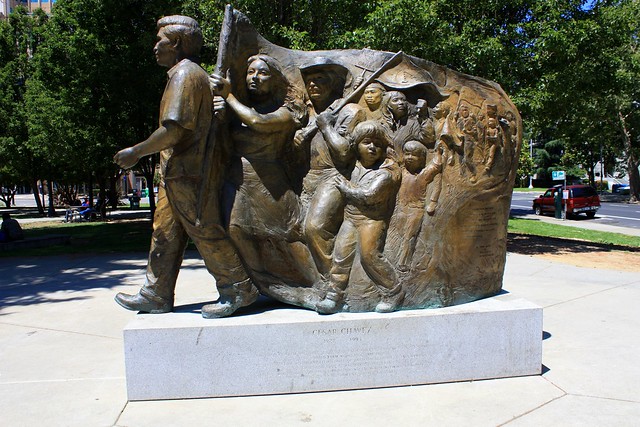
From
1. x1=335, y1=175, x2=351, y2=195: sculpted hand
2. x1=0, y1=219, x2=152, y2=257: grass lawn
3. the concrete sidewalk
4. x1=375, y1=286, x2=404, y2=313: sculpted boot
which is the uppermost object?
x1=335, y1=175, x2=351, y2=195: sculpted hand

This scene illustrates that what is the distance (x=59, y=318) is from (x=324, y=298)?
4008 mm

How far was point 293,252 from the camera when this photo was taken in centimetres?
449

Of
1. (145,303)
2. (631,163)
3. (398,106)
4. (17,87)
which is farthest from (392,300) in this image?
(631,163)

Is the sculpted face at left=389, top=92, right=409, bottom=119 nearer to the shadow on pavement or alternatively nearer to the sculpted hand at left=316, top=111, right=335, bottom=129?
the sculpted hand at left=316, top=111, right=335, bottom=129

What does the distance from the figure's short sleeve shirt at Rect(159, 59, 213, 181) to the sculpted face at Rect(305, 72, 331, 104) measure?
0.95m

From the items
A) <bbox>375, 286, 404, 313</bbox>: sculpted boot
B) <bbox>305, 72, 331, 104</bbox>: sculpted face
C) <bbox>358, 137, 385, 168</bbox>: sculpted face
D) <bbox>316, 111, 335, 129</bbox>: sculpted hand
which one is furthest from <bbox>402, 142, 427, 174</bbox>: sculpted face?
<bbox>375, 286, 404, 313</bbox>: sculpted boot

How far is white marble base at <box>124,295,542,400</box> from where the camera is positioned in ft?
13.2

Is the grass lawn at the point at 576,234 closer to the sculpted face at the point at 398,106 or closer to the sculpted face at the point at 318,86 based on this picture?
the sculpted face at the point at 398,106

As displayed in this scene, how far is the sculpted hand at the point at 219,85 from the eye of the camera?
416cm

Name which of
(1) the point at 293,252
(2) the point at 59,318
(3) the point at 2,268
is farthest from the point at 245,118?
(3) the point at 2,268

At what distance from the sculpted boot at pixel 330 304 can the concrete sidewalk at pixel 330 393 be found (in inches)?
25.7

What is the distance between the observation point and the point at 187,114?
3.94m

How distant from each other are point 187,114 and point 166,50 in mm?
691

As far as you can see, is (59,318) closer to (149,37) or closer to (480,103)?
(480,103)
